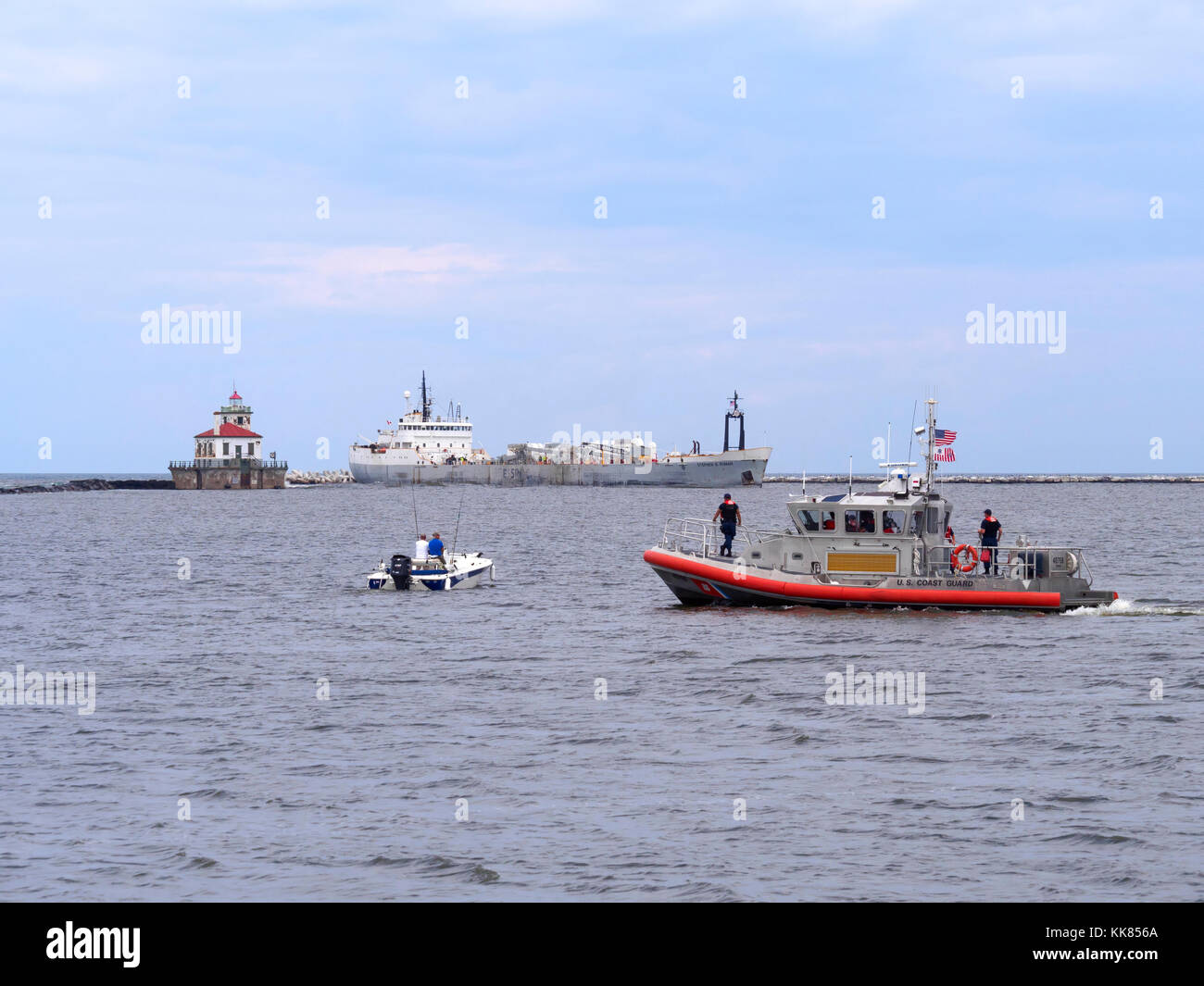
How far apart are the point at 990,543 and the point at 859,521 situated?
10.4 ft

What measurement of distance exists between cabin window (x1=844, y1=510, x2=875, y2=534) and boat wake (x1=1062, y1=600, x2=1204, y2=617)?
16.6 feet

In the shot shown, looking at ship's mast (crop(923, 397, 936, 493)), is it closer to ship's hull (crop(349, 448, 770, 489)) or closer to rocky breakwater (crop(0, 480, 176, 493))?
ship's hull (crop(349, 448, 770, 489))

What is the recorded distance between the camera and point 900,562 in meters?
29.5

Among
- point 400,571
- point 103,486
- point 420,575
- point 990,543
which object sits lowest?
point 420,575

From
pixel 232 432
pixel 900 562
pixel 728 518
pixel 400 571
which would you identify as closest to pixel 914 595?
pixel 900 562

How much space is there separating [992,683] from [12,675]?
683 inches

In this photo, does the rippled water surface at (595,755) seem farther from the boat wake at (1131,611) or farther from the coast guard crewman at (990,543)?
the coast guard crewman at (990,543)

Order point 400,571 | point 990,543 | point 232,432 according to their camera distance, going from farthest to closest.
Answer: point 232,432 < point 400,571 < point 990,543

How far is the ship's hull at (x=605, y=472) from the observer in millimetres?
168500

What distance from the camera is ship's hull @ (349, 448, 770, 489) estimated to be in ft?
553

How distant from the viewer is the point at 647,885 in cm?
1110

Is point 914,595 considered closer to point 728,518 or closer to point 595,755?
point 728,518
